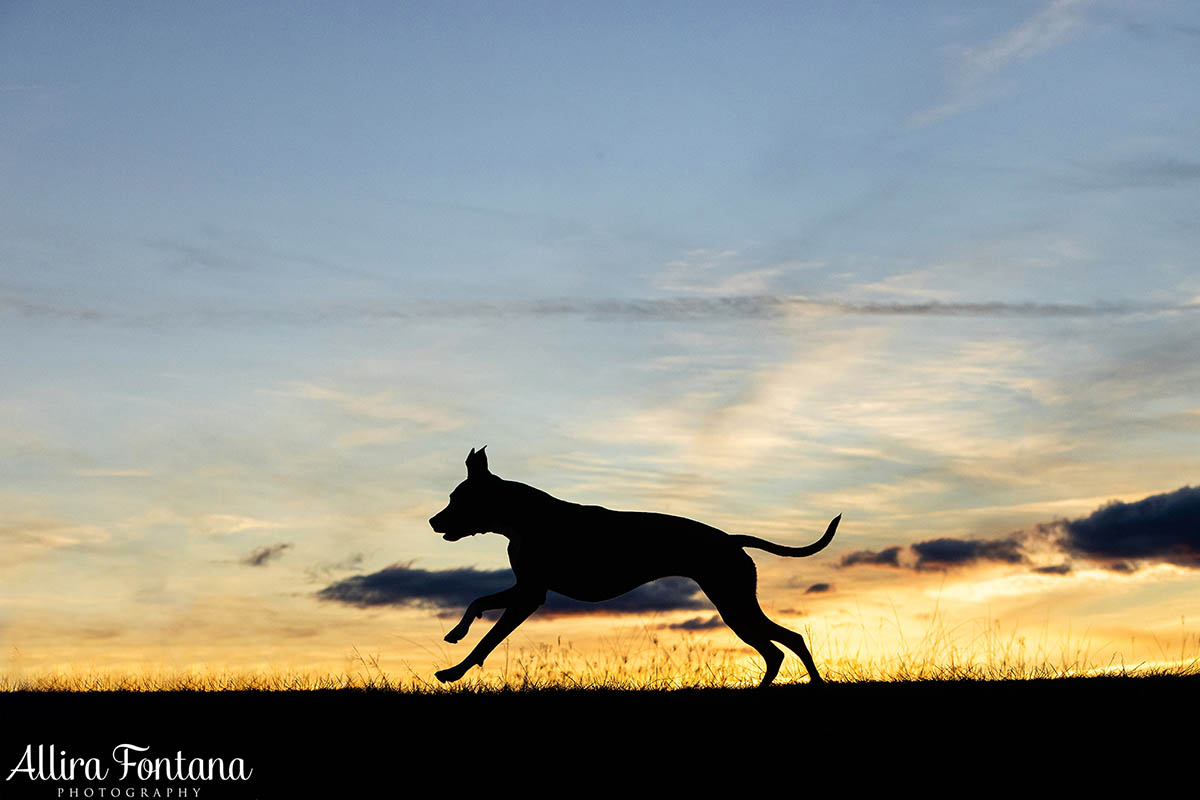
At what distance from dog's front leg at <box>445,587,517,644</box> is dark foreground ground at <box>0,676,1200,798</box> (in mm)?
1384

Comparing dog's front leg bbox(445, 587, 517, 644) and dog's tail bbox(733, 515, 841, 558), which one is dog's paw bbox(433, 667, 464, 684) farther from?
dog's tail bbox(733, 515, 841, 558)

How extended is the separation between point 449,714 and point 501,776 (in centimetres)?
185

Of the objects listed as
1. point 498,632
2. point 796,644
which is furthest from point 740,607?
point 498,632

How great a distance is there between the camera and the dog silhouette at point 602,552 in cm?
1197

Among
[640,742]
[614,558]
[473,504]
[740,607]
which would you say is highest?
[473,504]

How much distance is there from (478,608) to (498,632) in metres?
0.32

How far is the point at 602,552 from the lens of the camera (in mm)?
12164

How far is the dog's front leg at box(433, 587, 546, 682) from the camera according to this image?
1124cm

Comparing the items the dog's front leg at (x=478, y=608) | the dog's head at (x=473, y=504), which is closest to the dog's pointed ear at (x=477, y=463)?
the dog's head at (x=473, y=504)

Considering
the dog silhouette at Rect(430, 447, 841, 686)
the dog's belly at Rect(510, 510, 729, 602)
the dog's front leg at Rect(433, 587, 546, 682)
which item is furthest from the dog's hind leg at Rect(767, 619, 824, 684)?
the dog's front leg at Rect(433, 587, 546, 682)

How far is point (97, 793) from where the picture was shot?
7.98m

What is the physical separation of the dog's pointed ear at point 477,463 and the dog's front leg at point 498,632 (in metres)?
1.43

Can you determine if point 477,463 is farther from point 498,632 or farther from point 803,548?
point 803,548

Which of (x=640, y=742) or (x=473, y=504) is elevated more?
(x=473, y=504)
